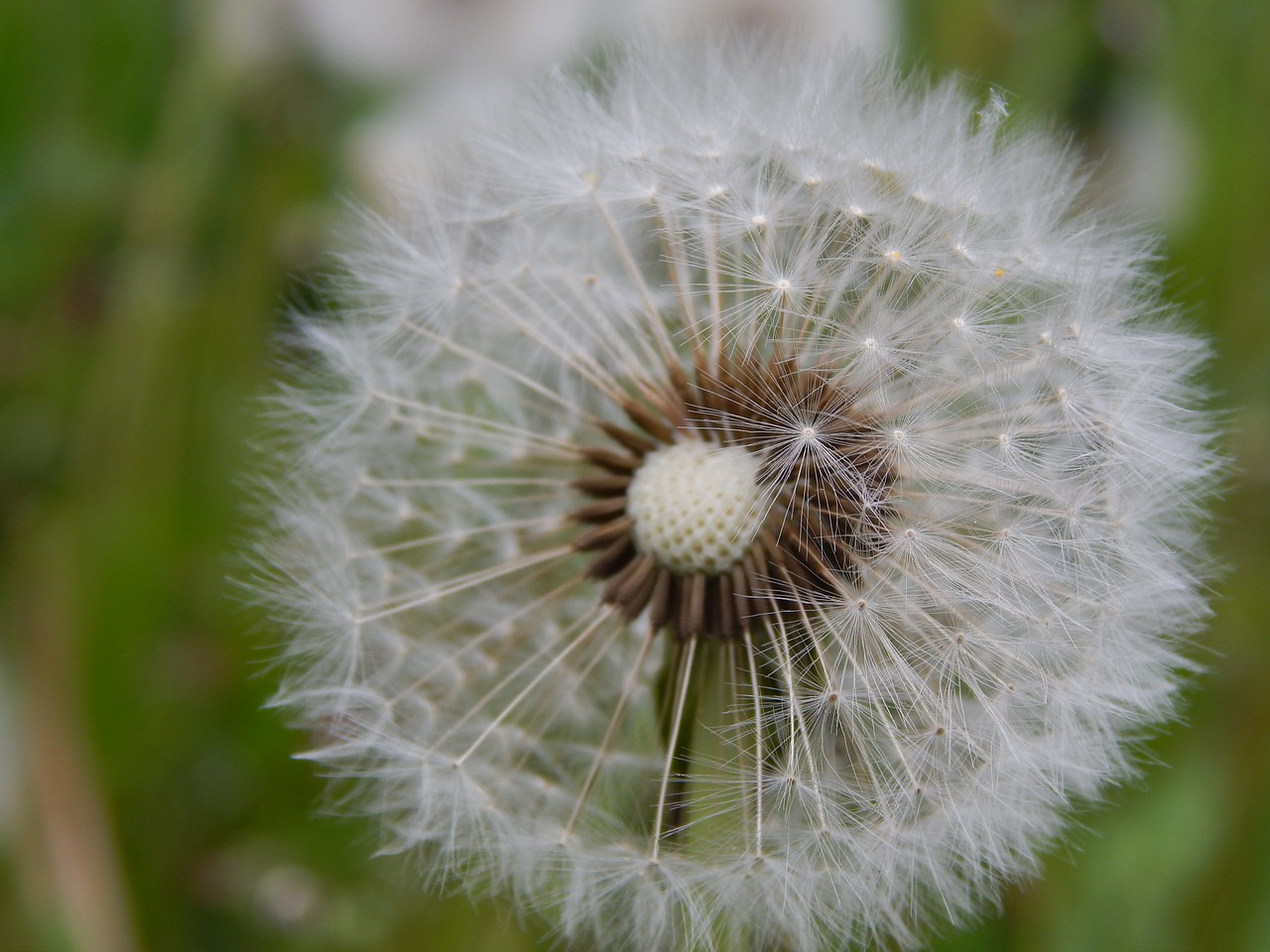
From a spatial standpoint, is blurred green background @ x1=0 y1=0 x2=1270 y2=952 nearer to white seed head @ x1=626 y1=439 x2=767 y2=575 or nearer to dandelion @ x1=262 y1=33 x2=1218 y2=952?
dandelion @ x1=262 y1=33 x2=1218 y2=952

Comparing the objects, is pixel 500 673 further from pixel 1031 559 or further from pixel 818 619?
pixel 1031 559

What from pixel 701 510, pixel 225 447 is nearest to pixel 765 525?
pixel 701 510

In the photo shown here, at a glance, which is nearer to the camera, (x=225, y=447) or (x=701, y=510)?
(x=701, y=510)

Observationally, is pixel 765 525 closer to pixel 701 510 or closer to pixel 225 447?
pixel 701 510

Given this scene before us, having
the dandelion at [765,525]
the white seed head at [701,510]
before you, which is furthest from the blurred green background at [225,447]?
the white seed head at [701,510]

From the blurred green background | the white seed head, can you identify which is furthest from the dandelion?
the blurred green background

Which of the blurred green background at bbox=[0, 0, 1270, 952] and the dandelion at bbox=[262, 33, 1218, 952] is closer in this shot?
the dandelion at bbox=[262, 33, 1218, 952]
